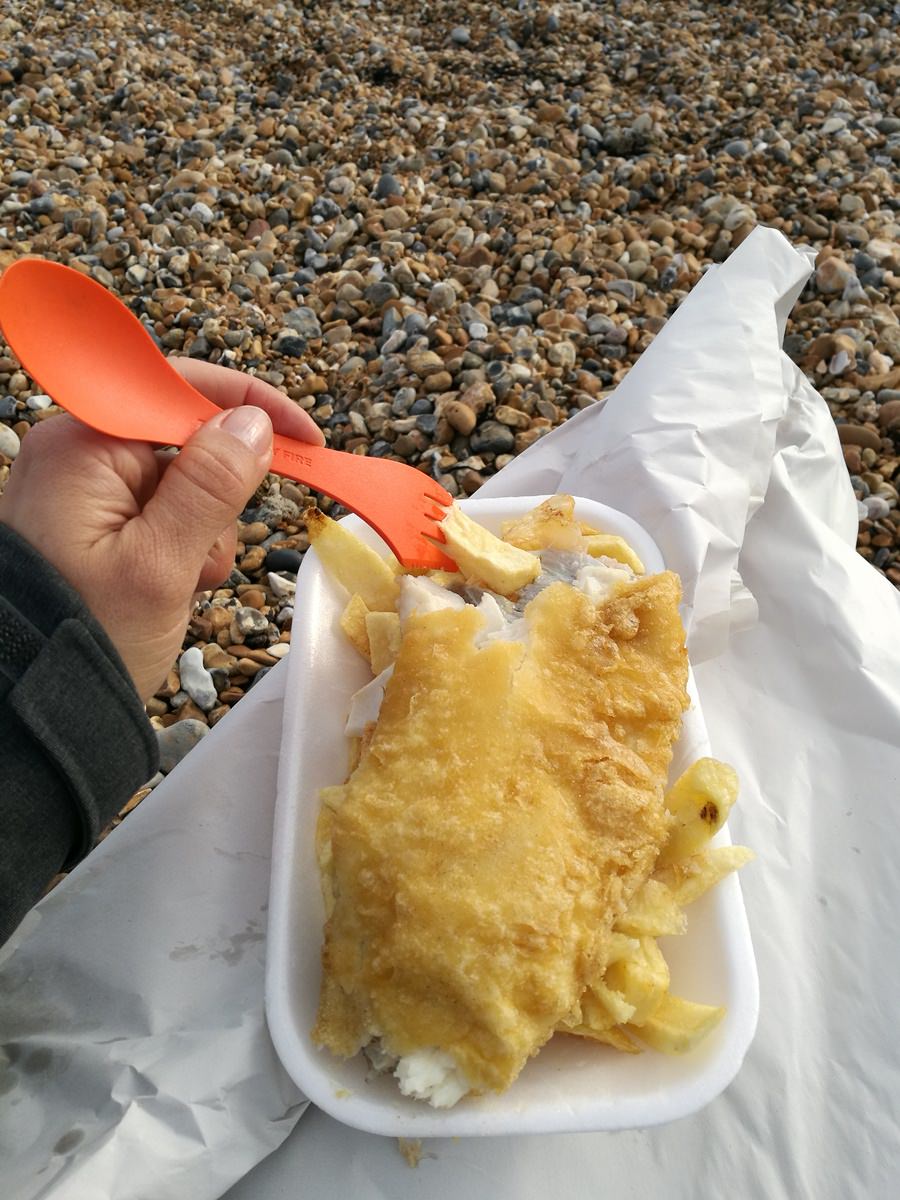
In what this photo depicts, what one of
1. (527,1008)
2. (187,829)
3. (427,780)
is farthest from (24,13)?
(527,1008)

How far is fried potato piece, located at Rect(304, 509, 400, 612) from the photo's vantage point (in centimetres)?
145

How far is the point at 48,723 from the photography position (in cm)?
118

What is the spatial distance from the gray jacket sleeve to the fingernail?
1.04 feet

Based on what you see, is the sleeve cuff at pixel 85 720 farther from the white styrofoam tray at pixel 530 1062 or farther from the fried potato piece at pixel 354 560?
the fried potato piece at pixel 354 560

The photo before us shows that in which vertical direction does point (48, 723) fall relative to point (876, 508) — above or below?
above

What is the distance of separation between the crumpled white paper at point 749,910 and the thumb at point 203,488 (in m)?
0.44

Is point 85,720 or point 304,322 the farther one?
point 304,322

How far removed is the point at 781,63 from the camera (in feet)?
11.9

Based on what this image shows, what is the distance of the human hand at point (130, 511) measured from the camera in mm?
1245

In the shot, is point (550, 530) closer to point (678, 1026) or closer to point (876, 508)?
point (678, 1026)

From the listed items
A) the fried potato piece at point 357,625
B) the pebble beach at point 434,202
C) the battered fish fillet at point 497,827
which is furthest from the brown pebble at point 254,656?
the battered fish fillet at point 497,827

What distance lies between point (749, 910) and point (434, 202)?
95.2 inches

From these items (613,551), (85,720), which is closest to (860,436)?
(613,551)

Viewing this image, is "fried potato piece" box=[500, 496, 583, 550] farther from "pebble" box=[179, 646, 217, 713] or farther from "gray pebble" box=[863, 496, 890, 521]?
"gray pebble" box=[863, 496, 890, 521]
